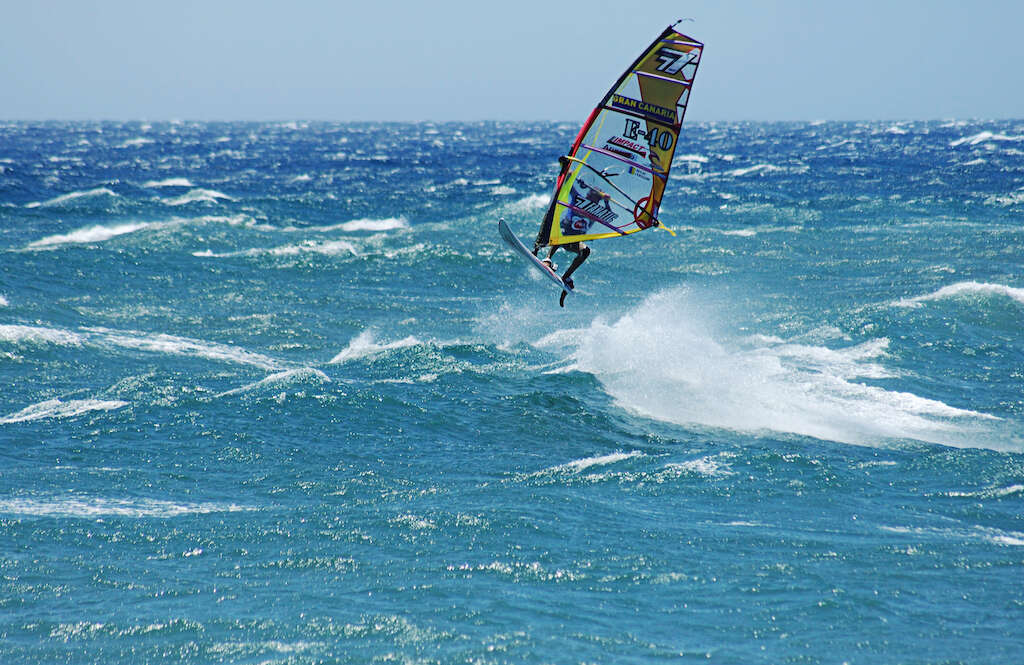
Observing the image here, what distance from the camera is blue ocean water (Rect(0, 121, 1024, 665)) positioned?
9461 mm

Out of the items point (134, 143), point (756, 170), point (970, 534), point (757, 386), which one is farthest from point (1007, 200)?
point (134, 143)

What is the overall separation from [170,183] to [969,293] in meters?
49.6

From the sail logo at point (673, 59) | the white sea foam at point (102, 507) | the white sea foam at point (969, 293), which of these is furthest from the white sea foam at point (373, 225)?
the white sea foam at point (102, 507)

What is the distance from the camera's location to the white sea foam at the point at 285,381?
704 inches

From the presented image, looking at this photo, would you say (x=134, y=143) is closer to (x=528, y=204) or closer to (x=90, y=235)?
(x=528, y=204)

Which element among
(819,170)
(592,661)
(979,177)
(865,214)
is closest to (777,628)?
(592,661)

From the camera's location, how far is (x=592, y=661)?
8688 millimetres

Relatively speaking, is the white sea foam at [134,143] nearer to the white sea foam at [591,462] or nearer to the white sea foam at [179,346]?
the white sea foam at [179,346]

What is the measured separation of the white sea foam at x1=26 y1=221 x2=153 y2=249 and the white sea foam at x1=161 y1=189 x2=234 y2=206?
8.33 m

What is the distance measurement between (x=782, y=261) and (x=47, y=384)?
2590 centimetres

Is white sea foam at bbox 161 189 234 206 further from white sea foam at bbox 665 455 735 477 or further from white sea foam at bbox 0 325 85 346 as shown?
white sea foam at bbox 665 455 735 477

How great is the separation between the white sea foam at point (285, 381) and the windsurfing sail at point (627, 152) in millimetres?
5308

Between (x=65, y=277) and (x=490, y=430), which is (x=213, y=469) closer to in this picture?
(x=490, y=430)

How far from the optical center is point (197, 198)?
168 ft
